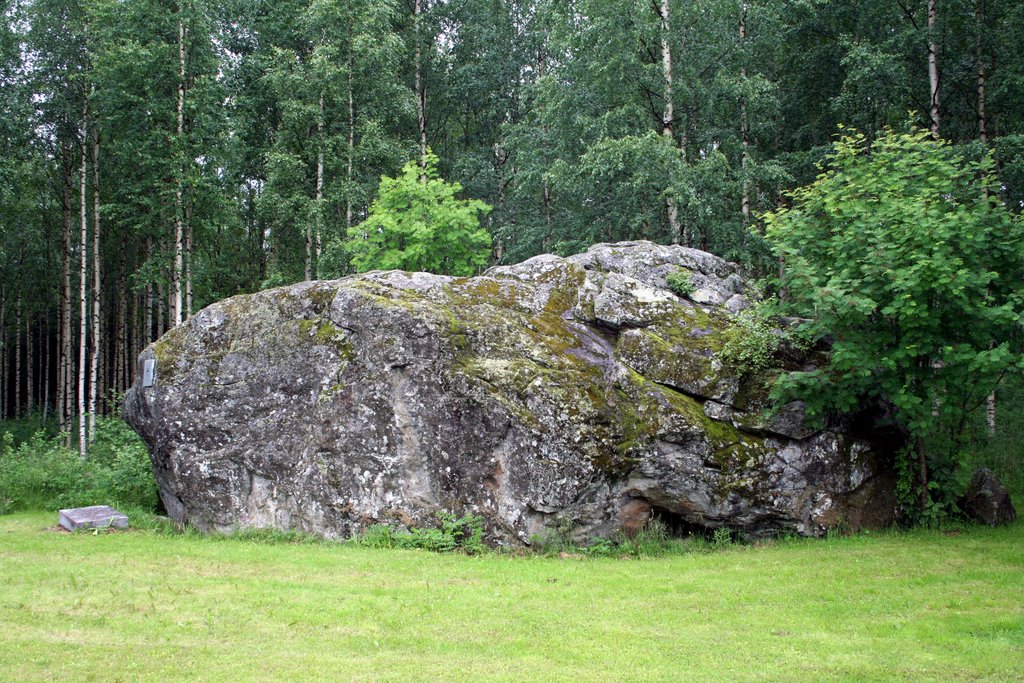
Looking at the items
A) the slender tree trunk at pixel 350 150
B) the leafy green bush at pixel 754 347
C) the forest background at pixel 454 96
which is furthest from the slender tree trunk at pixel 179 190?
the leafy green bush at pixel 754 347

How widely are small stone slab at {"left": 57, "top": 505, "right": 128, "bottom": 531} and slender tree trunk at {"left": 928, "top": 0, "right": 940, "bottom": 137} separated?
1969 centimetres

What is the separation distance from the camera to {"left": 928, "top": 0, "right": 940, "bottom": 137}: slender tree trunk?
62.5ft

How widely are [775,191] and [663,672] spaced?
21177 mm

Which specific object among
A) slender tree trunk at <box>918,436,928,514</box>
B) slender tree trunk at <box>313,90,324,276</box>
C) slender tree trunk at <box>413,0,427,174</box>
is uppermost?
slender tree trunk at <box>413,0,427,174</box>

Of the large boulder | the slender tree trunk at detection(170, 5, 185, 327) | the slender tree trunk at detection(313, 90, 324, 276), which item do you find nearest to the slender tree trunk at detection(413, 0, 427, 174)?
the slender tree trunk at detection(313, 90, 324, 276)

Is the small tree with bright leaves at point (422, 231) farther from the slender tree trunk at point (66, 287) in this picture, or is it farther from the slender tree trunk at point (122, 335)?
the slender tree trunk at point (122, 335)

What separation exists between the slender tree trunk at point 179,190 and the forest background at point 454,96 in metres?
0.09

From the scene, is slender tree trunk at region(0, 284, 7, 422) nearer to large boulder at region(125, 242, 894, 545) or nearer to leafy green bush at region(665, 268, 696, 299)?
large boulder at region(125, 242, 894, 545)

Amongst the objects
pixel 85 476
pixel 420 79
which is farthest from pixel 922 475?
pixel 420 79

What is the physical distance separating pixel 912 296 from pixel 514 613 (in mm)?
7387

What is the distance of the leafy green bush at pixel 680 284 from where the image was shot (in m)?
14.0

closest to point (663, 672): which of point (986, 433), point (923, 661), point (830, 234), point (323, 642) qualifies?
point (923, 661)

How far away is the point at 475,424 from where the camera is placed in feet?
39.2

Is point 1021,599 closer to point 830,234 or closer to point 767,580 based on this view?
point 767,580
